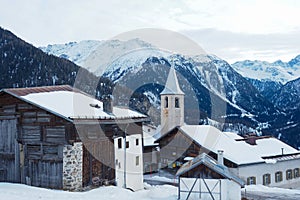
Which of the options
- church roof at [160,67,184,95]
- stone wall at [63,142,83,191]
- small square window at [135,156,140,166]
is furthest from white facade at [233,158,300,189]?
stone wall at [63,142,83,191]

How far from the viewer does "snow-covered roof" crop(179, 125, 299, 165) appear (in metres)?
33.7

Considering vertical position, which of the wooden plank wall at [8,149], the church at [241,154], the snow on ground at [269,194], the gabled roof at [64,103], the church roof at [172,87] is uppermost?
the church roof at [172,87]

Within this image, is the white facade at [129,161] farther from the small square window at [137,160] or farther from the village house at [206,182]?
the village house at [206,182]

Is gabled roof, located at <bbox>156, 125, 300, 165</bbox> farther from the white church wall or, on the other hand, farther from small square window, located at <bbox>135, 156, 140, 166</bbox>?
small square window, located at <bbox>135, 156, 140, 166</bbox>

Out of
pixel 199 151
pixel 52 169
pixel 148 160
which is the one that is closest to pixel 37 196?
pixel 52 169

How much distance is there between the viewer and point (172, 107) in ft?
151

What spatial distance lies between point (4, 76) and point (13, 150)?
76.6 m

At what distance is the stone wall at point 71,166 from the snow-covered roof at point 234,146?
15.4m

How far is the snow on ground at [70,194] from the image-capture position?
17922mm

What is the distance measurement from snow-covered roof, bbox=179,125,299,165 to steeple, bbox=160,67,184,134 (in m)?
6.92

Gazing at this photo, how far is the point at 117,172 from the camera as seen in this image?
81.3 ft

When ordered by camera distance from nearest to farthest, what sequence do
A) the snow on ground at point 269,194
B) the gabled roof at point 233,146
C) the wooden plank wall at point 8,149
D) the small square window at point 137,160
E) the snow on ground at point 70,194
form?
the snow on ground at point 70,194
the wooden plank wall at point 8,149
the snow on ground at point 269,194
the small square window at point 137,160
the gabled roof at point 233,146

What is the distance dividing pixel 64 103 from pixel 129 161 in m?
6.66

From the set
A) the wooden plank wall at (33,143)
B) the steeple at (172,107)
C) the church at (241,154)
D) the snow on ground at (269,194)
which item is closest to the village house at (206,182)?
the snow on ground at (269,194)
